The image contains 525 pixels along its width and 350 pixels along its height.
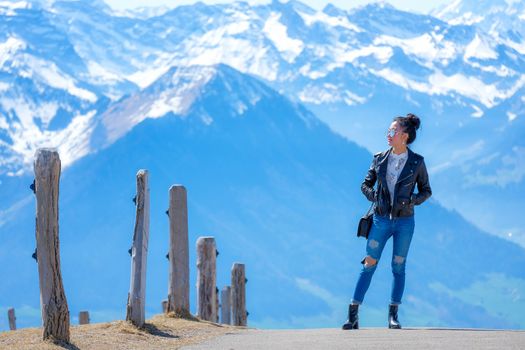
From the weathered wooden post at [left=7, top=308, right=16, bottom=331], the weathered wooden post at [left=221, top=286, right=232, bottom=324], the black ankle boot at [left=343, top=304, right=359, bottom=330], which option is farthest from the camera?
the weathered wooden post at [left=7, top=308, right=16, bottom=331]

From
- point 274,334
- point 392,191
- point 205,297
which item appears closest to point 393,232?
point 392,191

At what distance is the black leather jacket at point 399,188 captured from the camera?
50.2ft

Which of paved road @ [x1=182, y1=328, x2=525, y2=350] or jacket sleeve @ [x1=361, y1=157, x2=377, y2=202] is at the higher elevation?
jacket sleeve @ [x1=361, y1=157, x2=377, y2=202]

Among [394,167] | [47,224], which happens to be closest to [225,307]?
[394,167]

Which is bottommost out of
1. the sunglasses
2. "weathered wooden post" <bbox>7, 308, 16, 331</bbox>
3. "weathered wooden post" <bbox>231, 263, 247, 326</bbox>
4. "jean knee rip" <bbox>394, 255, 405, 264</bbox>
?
"jean knee rip" <bbox>394, 255, 405, 264</bbox>

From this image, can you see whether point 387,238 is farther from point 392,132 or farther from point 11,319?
point 11,319

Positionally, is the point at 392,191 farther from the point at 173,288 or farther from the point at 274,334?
the point at 173,288

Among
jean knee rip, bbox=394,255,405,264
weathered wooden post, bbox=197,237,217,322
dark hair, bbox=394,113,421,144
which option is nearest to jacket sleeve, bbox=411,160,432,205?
dark hair, bbox=394,113,421,144

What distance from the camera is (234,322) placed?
26500 mm

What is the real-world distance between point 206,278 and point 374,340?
8.07m

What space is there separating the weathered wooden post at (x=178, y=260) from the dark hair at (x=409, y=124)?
161 inches

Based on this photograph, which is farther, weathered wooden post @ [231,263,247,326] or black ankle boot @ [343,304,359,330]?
weathered wooden post @ [231,263,247,326]

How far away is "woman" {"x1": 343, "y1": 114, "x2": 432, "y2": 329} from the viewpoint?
15.3 metres

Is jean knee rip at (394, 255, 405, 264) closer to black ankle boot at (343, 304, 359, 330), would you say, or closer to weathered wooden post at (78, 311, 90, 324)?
black ankle boot at (343, 304, 359, 330)
